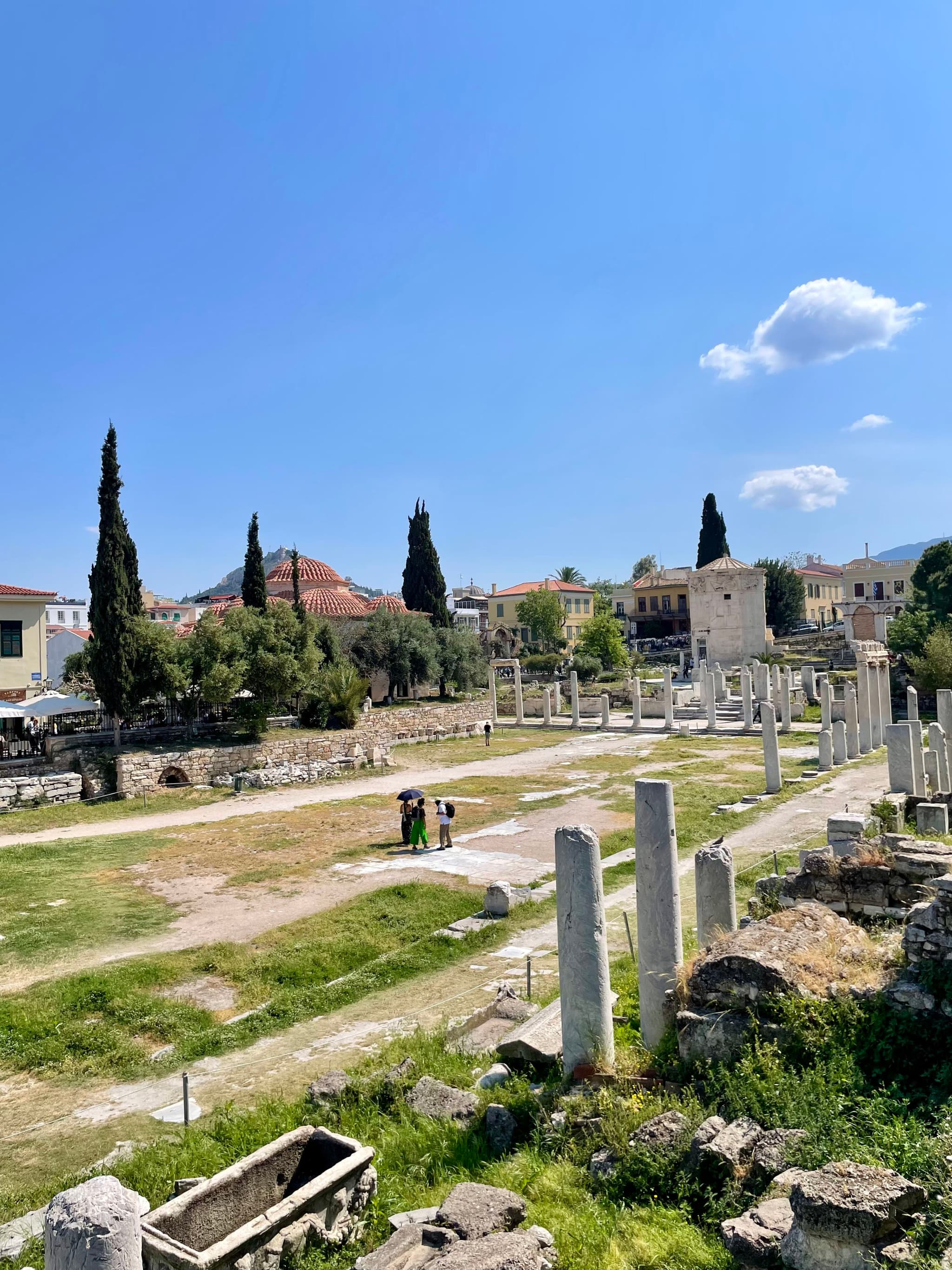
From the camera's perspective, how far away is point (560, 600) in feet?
289

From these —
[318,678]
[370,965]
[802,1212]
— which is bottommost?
[370,965]

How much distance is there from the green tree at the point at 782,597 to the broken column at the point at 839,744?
54.1m

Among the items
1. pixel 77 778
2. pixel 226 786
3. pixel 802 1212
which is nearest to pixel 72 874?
pixel 77 778

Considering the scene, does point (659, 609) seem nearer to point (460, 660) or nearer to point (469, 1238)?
point (460, 660)

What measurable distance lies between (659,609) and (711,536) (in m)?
16.1

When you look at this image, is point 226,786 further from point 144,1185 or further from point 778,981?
point 778,981

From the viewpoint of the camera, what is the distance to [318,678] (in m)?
32.6

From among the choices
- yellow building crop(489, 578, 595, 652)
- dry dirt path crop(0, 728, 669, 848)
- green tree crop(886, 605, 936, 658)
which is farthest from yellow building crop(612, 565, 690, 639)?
dry dirt path crop(0, 728, 669, 848)

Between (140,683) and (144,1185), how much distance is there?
20.4m

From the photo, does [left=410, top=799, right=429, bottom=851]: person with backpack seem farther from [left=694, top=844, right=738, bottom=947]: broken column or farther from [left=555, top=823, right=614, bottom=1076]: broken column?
[left=555, top=823, right=614, bottom=1076]: broken column

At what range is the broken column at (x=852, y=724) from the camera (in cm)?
2691

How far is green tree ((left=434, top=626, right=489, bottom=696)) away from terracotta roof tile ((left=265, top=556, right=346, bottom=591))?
1096 cm

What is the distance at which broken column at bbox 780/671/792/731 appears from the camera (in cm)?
3522

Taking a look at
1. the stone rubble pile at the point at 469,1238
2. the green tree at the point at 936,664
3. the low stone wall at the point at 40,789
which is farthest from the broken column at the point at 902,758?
the low stone wall at the point at 40,789
